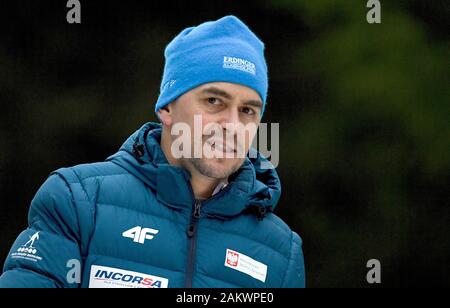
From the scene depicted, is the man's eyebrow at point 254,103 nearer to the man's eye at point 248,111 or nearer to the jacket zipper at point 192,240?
the man's eye at point 248,111

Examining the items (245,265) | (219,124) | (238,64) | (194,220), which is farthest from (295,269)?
(238,64)

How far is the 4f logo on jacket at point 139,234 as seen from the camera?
6.66 ft

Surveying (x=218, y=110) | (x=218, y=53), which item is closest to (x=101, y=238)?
(x=218, y=110)

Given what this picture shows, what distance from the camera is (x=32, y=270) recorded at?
6.42 feet

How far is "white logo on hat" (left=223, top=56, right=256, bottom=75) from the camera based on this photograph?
2.19 meters

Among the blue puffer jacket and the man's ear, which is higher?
the man's ear

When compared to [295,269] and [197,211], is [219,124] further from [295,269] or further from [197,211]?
[295,269]

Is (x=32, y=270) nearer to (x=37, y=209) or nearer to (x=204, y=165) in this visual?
(x=37, y=209)

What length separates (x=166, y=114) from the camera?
89.1 inches

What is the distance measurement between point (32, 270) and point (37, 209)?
15 centimetres

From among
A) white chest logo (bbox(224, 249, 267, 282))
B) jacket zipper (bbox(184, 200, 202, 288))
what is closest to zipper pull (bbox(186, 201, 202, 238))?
jacket zipper (bbox(184, 200, 202, 288))

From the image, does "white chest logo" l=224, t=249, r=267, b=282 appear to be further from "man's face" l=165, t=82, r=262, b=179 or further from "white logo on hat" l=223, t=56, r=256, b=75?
"white logo on hat" l=223, t=56, r=256, b=75

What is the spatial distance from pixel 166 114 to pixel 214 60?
19 cm

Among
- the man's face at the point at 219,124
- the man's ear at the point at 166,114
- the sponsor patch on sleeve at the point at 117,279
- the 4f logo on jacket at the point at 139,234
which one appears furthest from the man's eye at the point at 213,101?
the sponsor patch on sleeve at the point at 117,279
